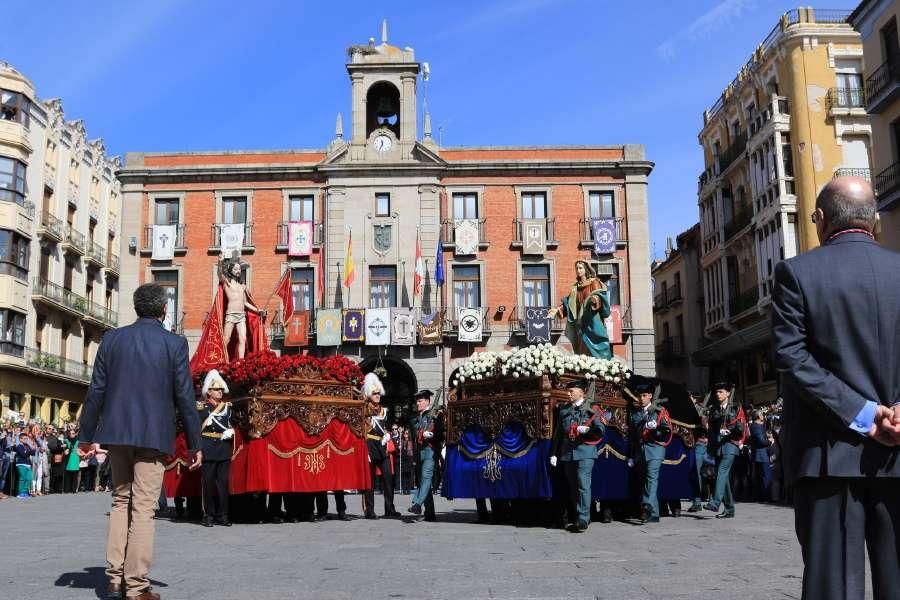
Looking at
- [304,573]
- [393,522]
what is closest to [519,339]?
[393,522]

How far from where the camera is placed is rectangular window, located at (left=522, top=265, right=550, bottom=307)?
3941 centimetres

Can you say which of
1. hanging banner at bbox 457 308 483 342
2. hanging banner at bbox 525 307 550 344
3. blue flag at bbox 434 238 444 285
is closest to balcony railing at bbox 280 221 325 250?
blue flag at bbox 434 238 444 285

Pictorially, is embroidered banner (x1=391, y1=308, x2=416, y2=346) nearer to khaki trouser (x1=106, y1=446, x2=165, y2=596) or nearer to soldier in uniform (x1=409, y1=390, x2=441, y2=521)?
soldier in uniform (x1=409, y1=390, x2=441, y2=521)

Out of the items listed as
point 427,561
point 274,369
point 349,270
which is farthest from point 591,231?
point 427,561

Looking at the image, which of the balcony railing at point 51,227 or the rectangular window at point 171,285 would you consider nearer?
the rectangular window at point 171,285

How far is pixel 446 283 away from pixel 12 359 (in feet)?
63.4

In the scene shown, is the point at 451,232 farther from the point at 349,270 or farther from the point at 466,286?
the point at 349,270

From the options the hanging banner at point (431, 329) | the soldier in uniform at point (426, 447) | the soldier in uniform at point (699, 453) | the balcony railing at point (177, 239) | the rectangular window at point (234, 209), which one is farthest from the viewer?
the rectangular window at point (234, 209)

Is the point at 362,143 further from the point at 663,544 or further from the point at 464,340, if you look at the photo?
the point at 663,544

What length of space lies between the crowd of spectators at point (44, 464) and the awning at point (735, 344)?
81.8 feet

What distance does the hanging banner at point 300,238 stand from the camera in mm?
39594

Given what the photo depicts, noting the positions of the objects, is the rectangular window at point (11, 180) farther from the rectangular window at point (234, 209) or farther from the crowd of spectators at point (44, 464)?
the crowd of spectators at point (44, 464)

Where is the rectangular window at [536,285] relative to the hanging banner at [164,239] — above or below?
below

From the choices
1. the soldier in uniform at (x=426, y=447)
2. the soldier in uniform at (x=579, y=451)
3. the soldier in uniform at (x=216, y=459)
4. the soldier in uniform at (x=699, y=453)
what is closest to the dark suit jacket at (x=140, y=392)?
the soldier in uniform at (x=579, y=451)
